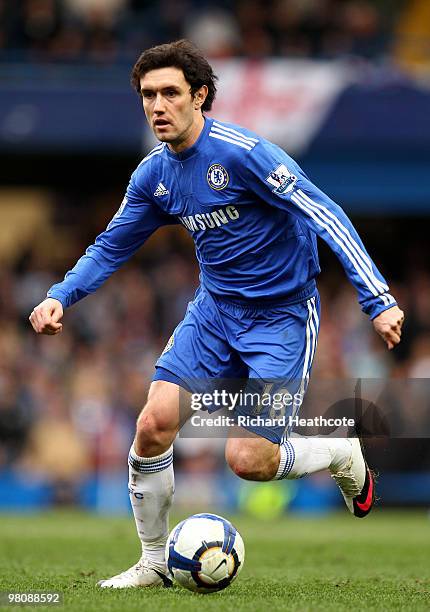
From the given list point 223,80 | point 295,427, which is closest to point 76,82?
point 223,80

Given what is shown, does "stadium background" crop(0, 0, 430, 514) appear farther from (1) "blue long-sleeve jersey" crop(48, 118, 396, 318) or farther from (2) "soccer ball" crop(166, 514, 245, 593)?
(2) "soccer ball" crop(166, 514, 245, 593)

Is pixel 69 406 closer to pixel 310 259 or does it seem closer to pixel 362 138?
pixel 362 138

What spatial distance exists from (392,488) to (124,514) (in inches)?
122

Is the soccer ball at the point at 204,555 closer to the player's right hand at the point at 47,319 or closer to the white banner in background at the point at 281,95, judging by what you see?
the player's right hand at the point at 47,319

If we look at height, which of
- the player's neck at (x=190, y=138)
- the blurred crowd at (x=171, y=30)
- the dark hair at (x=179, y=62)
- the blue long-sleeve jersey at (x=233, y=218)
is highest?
the blurred crowd at (x=171, y=30)

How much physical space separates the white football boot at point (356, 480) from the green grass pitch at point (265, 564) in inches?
17.0

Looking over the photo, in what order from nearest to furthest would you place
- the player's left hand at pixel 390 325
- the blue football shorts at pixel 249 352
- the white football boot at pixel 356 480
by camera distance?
the player's left hand at pixel 390 325 → the blue football shorts at pixel 249 352 → the white football boot at pixel 356 480

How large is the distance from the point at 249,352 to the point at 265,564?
2202mm

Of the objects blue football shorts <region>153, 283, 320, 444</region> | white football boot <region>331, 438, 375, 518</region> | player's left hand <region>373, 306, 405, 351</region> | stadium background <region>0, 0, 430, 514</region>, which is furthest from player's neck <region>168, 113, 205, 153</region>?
stadium background <region>0, 0, 430, 514</region>

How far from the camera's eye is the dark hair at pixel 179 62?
605 centimetres

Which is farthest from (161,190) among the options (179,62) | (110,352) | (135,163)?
(135,163)

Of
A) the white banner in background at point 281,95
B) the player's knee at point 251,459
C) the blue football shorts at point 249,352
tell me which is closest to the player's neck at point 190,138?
the blue football shorts at point 249,352

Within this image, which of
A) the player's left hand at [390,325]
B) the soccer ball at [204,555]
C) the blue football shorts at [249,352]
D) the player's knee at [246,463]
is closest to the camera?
the player's left hand at [390,325]

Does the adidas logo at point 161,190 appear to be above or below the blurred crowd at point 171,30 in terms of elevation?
below
